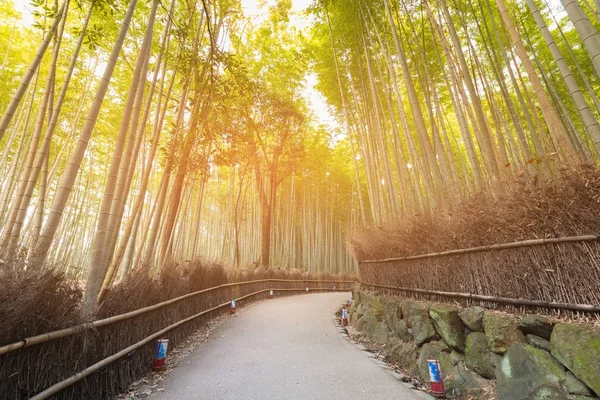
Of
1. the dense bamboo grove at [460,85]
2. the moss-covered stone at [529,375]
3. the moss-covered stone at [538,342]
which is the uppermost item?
the dense bamboo grove at [460,85]

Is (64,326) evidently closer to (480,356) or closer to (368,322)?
(480,356)

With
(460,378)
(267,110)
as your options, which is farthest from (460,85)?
(267,110)

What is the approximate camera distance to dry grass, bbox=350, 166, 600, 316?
5.30 feet

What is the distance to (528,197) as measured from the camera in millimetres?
1942

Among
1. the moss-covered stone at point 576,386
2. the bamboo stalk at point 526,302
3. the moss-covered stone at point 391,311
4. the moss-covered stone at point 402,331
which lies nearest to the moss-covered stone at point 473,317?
the bamboo stalk at point 526,302

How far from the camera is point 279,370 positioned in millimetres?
2977

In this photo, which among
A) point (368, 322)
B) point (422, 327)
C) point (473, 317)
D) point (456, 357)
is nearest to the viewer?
point (473, 317)

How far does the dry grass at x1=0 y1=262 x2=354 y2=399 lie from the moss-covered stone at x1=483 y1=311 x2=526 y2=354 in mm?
3049

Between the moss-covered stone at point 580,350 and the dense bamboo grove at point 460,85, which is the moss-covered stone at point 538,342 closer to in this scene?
the moss-covered stone at point 580,350

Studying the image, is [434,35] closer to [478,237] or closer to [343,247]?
[478,237]

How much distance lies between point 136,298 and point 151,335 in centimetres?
52

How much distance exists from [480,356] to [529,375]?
0.48 metres

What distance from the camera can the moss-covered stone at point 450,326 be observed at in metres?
2.34

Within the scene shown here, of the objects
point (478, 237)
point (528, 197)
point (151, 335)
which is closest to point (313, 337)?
point (151, 335)
